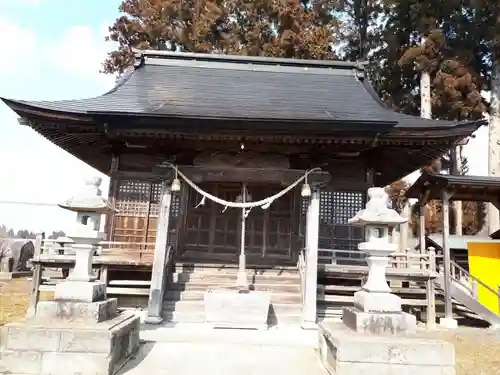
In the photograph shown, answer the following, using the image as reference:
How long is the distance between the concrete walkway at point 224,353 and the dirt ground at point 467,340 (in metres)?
1.78

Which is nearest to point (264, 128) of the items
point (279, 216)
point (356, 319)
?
point (279, 216)

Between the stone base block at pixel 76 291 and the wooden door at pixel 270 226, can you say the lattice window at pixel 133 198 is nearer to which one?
the wooden door at pixel 270 226

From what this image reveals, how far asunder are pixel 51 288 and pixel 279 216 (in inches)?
227

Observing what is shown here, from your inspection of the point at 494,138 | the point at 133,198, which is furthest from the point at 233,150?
the point at 494,138

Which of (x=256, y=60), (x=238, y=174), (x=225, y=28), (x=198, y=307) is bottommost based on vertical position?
(x=198, y=307)

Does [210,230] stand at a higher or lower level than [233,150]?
lower

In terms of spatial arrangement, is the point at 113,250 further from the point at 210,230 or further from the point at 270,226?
the point at 270,226

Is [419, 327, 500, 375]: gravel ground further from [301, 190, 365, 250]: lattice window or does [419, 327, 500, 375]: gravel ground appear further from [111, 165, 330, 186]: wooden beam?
[111, 165, 330, 186]: wooden beam

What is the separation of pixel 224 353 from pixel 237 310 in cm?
203

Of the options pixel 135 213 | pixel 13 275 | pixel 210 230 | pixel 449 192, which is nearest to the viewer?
pixel 135 213

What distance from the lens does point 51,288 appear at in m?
9.10

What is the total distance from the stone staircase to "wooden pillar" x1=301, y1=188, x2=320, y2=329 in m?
0.41

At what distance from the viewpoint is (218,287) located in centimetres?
895

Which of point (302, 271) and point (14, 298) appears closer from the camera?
point (302, 271)
